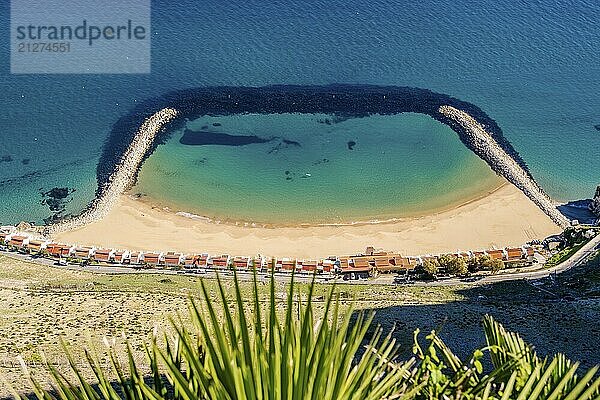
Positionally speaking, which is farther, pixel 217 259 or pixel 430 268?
pixel 217 259

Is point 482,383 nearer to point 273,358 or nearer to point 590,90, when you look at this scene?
point 273,358

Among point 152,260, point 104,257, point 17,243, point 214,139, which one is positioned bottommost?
point 152,260

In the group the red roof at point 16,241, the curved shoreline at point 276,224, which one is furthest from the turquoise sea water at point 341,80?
the red roof at point 16,241

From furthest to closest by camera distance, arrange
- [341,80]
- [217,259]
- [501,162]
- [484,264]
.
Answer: [341,80], [501,162], [217,259], [484,264]

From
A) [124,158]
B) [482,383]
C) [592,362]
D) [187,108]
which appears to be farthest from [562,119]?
[482,383]

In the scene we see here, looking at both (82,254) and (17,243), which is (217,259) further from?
(17,243)

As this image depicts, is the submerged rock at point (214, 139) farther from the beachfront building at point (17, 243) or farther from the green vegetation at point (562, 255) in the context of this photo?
the green vegetation at point (562, 255)

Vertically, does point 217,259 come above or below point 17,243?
below

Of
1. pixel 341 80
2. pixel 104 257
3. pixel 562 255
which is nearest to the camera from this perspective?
pixel 104 257

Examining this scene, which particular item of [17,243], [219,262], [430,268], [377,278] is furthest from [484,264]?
[17,243]
